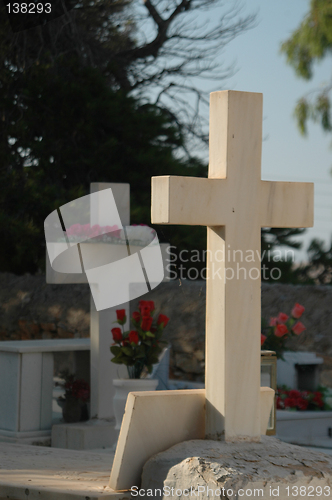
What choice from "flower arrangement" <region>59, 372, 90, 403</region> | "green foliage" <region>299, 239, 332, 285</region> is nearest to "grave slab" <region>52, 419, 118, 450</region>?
"flower arrangement" <region>59, 372, 90, 403</region>

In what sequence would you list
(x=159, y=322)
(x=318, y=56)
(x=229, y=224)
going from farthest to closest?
(x=318, y=56) < (x=159, y=322) < (x=229, y=224)

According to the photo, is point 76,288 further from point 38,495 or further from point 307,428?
point 38,495

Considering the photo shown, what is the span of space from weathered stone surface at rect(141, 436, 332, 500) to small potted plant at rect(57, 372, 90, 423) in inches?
122

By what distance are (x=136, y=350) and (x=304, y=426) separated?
4.98ft

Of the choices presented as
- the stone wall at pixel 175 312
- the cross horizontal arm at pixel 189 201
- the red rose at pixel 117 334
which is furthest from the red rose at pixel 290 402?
the cross horizontal arm at pixel 189 201

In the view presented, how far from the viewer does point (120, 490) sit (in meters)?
1.90

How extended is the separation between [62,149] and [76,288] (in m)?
2.52

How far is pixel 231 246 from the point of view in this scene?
2010 mm

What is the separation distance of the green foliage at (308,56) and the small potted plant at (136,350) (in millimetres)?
5422

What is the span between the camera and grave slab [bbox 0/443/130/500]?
182 cm

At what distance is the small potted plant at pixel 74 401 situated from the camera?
4.93 metres

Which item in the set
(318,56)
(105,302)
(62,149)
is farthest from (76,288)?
(318,56)

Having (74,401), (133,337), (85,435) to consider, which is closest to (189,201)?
(133,337)

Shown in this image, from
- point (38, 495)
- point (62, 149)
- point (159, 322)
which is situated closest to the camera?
point (38, 495)
